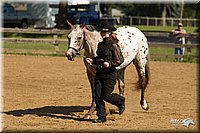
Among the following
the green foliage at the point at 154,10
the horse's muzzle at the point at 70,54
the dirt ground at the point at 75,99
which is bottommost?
the dirt ground at the point at 75,99

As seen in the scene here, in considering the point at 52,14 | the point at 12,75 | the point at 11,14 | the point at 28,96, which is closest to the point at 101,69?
the point at 28,96

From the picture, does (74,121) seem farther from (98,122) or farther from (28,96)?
(28,96)

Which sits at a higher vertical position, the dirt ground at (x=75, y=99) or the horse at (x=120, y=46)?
the horse at (x=120, y=46)

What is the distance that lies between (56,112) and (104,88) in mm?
1689

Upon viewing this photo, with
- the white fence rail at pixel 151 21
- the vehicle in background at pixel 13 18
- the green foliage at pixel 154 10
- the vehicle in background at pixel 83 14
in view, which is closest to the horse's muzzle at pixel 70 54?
the vehicle in background at pixel 83 14

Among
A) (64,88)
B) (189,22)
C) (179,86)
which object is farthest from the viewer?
(189,22)

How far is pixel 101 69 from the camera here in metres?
7.82

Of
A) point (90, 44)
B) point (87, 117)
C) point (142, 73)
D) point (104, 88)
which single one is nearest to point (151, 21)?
point (142, 73)

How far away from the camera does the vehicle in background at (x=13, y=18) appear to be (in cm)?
3867

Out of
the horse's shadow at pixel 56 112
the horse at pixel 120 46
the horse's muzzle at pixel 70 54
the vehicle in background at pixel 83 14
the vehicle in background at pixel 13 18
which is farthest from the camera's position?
the vehicle in background at pixel 83 14

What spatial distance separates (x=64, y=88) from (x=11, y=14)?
27900 millimetres

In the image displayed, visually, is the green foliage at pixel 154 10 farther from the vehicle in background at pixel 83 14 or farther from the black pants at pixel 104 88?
the black pants at pixel 104 88

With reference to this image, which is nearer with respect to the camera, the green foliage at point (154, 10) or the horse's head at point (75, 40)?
the horse's head at point (75, 40)

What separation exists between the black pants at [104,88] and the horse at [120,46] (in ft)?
1.51
